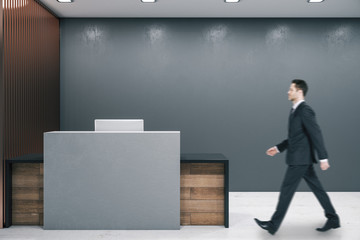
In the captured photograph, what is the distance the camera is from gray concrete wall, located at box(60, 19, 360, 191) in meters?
5.49

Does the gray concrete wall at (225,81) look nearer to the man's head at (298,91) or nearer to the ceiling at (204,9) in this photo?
the ceiling at (204,9)

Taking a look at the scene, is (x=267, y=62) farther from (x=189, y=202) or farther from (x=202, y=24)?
(x=189, y=202)

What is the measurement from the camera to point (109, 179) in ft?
11.4

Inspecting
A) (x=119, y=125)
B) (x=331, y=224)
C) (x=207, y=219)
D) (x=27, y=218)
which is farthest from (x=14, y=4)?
(x=331, y=224)

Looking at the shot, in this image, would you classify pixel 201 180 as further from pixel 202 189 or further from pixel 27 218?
pixel 27 218

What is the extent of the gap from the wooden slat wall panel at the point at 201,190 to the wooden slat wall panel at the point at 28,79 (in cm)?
155

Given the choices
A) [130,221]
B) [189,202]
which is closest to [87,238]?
[130,221]

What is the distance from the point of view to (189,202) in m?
3.65

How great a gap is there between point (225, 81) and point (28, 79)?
2910 mm

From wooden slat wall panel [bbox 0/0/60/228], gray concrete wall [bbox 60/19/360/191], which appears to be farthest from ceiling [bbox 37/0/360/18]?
wooden slat wall panel [bbox 0/0/60/228]

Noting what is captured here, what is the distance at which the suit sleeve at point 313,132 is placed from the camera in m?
3.08

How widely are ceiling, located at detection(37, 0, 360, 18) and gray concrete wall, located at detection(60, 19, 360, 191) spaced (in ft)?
0.52

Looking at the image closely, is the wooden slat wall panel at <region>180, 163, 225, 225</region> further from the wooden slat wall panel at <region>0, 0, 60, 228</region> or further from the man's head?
the wooden slat wall panel at <region>0, 0, 60, 228</region>

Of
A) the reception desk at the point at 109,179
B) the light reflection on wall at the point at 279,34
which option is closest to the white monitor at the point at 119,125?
the reception desk at the point at 109,179
